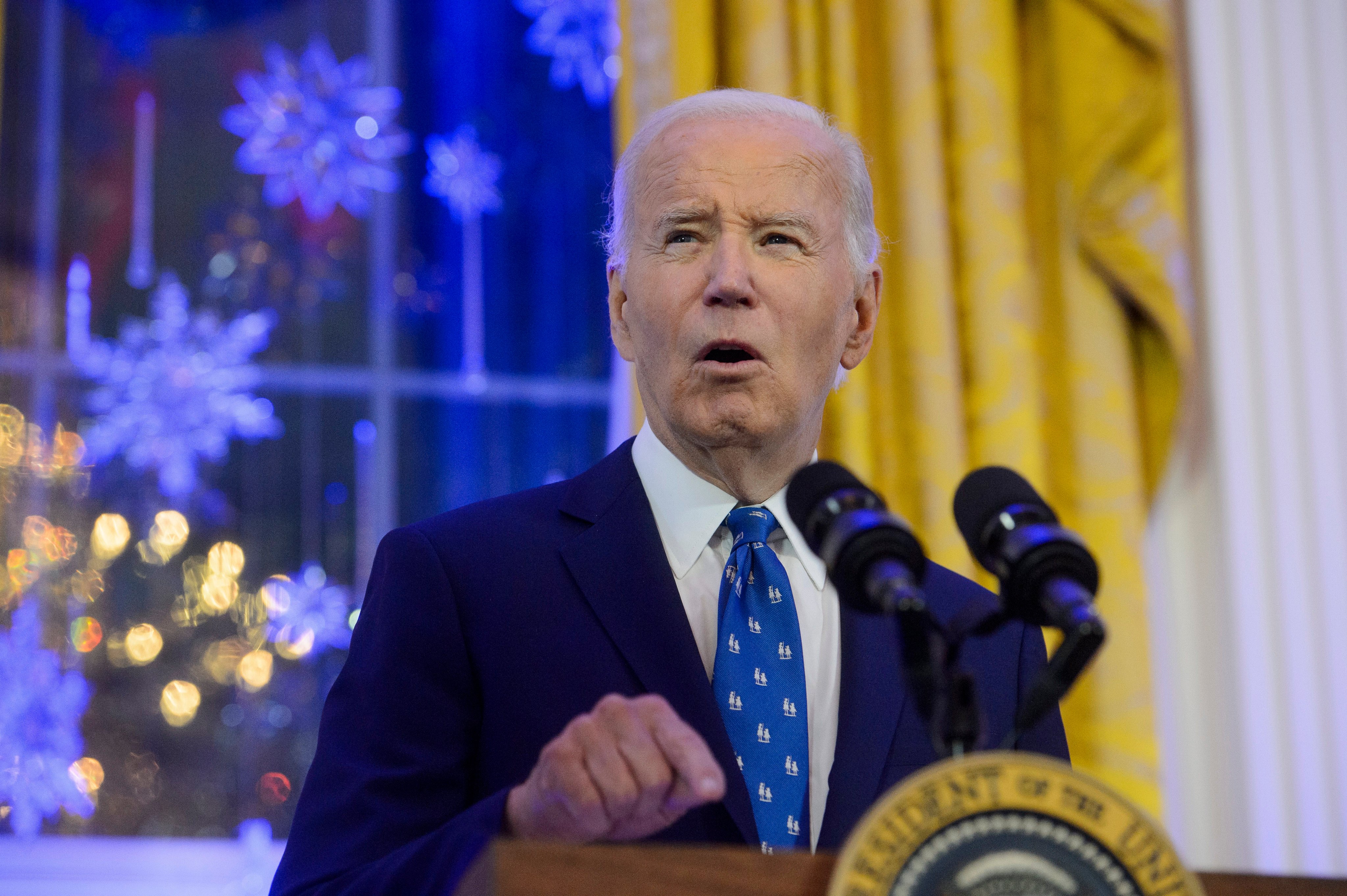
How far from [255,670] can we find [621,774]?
1.79 meters

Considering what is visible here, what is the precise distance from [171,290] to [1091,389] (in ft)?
5.84

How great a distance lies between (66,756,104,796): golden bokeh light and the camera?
2307 mm

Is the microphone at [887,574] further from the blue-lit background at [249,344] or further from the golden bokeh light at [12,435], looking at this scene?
the golden bokeh light at [12,435]

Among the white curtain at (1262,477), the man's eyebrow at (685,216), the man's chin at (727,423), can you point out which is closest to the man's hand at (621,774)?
the man's chin at (727,423)

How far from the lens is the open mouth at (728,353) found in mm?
1355

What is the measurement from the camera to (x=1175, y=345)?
2.51 metres

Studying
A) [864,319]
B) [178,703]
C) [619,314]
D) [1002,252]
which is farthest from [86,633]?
[1002,252]

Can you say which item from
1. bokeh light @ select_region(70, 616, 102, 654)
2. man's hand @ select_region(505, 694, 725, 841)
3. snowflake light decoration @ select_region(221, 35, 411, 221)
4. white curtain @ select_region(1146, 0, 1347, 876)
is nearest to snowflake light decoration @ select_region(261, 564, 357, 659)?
bokeh light @ select_region(70, 616, 102, 654)

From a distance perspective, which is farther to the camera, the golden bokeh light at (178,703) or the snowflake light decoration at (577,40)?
the snowflake light decoration at (577,40)

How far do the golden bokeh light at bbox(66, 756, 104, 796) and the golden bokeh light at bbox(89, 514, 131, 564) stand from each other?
0.35 meters

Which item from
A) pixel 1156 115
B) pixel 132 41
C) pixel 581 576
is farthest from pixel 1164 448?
pixel 132 41

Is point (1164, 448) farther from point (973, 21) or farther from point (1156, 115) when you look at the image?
point (973, 21)

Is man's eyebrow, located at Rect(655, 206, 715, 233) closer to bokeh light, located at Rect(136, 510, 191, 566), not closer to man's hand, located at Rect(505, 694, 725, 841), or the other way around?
man's hand, located at Rect(505, 694, 725, 841)

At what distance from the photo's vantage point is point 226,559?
246 cm
